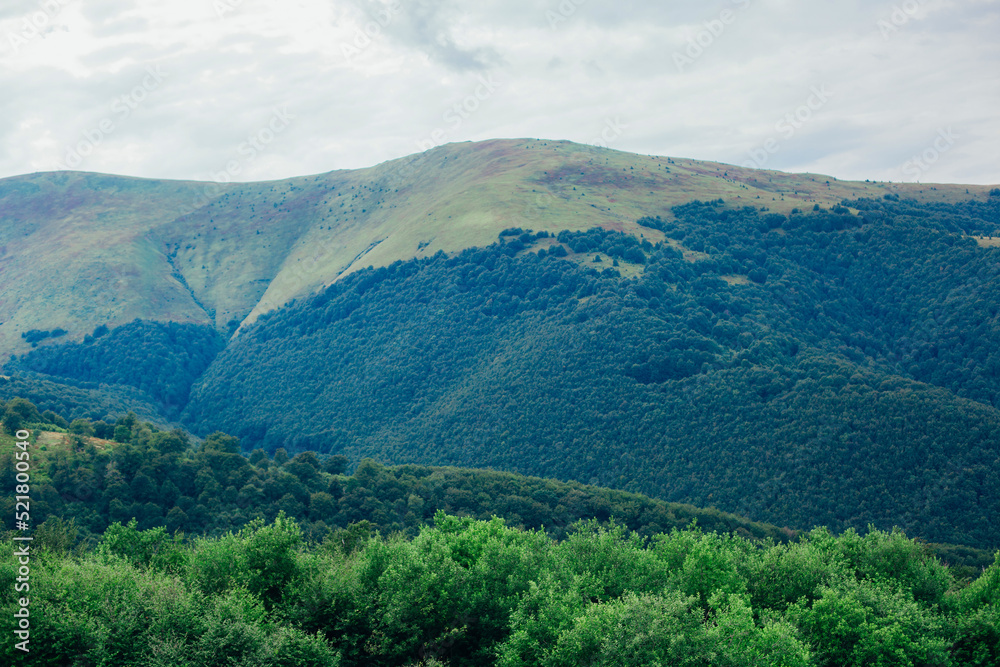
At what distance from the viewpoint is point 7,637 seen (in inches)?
1095

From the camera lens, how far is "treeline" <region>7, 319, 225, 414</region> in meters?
178

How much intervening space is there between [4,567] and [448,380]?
397ft

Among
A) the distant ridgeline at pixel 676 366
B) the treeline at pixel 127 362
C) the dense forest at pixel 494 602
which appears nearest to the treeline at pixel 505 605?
the dense forest at pixel 494 602

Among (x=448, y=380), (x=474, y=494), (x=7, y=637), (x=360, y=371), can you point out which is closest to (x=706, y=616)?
(x=7, y=637)

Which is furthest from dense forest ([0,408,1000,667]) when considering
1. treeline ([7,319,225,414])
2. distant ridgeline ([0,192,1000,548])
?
treeline ([7,319,225,414])

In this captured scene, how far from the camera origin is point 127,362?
182875mm

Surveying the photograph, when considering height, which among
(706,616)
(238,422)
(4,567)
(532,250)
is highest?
(532,250)

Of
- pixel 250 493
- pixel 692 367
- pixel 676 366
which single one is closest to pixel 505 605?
pixel 250 493

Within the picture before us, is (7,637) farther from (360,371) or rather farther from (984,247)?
(984,247)

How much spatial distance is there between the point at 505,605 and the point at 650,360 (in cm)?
10093

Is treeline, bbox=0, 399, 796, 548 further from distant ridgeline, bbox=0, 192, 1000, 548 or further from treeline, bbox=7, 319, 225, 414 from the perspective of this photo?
treeline, bbox=7, 319, 225, 414

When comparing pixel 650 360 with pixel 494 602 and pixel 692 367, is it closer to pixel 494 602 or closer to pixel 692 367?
pixel 692 367

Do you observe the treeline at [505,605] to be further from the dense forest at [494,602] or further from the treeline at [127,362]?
the treeline at [127,362]

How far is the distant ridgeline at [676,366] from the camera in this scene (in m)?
102
